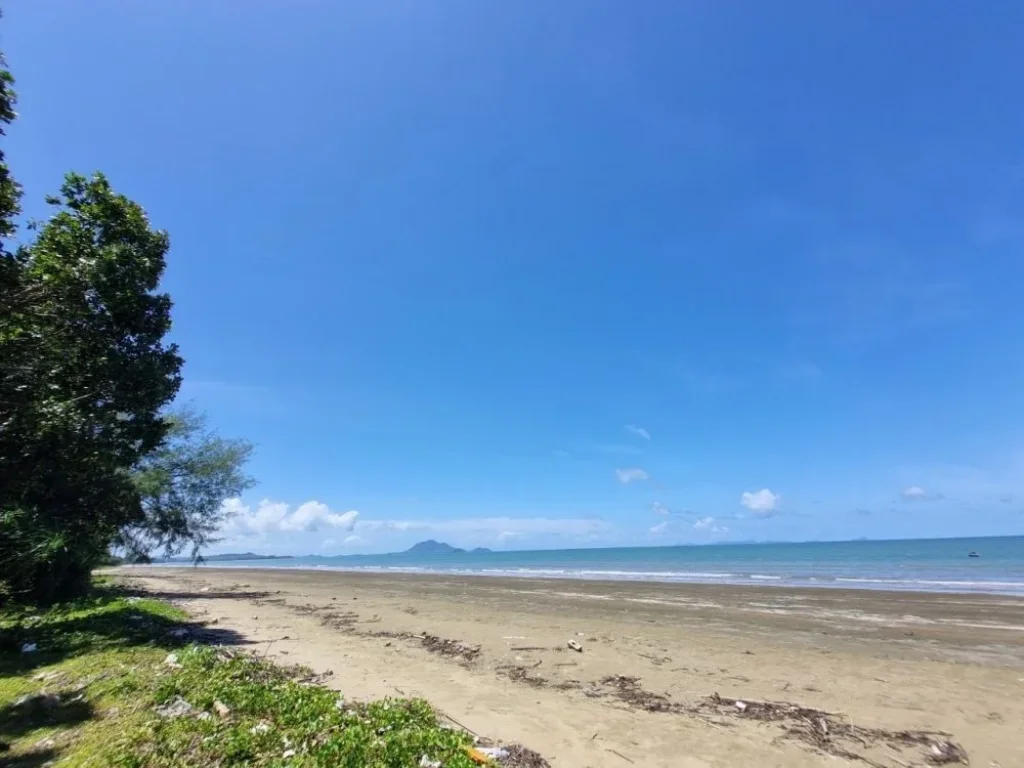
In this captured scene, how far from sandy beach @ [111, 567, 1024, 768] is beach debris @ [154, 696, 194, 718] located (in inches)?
99.1

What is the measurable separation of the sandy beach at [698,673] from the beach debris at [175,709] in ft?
8.25

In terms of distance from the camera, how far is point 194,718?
21.2ft

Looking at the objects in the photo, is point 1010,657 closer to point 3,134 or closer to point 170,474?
point 3,134

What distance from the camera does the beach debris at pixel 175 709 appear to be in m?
6.62

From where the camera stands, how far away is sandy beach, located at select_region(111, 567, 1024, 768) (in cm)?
676

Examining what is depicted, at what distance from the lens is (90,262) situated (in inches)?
480

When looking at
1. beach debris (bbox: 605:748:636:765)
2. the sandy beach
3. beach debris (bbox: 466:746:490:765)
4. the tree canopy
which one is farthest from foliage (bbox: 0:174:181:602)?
beach debris (bbox: 605:748:636:765)

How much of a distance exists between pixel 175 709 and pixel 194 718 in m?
0.61

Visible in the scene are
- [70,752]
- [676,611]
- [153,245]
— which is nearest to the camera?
[70,752]

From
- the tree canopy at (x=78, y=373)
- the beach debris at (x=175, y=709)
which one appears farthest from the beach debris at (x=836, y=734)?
the tree canopy at (x=78, y=373)

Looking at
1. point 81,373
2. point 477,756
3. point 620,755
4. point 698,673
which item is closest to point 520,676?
point 698,673

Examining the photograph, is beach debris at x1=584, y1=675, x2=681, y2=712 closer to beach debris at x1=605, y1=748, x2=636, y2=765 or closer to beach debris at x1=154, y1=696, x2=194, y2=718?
beach debris at x1=605, y1=748, x2=636, y2=765

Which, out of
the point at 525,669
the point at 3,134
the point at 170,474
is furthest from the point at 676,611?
the point at 170,474

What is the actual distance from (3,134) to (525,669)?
13.1 meters
